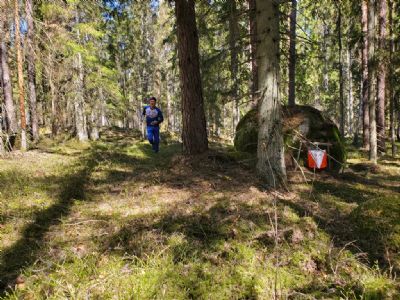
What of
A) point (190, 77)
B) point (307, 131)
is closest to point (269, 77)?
point (190, 77)

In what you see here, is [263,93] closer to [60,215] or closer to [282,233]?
[282,233]

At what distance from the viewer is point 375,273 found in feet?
10.9

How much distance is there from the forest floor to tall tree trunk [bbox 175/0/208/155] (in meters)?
1.29

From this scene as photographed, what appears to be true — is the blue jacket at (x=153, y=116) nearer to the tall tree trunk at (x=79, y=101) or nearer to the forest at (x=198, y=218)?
the forest at (x=198, y=218)

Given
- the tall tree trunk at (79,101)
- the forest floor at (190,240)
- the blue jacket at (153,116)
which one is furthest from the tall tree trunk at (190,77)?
the tall tree trunk at (79,101)

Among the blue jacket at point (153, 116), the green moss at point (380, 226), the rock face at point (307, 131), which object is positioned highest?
the blue jacket at point (153, 116)

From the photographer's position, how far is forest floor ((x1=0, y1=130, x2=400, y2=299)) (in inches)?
121

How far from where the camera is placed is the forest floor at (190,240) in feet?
10.1

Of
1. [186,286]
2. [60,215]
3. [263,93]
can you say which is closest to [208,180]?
[263,93]

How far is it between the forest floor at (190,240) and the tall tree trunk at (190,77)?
1.29 meters

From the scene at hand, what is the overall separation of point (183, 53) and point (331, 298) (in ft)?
20.2

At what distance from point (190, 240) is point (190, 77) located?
460cm

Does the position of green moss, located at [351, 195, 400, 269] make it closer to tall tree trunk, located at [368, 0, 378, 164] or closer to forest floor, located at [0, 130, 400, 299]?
forest floor, located at [0, 130, 400, 299]

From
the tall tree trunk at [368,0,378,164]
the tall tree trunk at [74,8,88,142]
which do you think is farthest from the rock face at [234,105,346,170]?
the tall tree trunk at [74,8,88,142]
